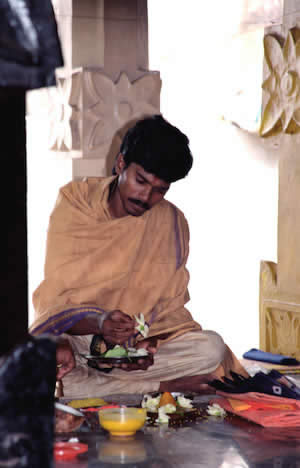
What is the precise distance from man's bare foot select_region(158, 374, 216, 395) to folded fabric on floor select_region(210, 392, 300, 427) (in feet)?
1.26

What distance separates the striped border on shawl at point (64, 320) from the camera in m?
3.74

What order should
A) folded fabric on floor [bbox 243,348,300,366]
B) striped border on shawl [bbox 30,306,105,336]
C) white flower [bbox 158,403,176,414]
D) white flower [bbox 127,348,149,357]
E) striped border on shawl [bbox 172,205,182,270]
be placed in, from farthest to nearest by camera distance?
folded fabric on floor [bbox 243,348,300,366]
striped border on shawl [bbox 172,205,182,270]
striped border on shawl [bbox 30,306,105,336]
white flower [bbox 127,348,149,357]
white flower [bbox 158,403,176,414]

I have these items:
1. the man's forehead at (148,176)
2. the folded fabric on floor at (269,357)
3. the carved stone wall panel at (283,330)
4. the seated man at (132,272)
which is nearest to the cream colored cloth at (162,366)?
the seated man at (132,272)

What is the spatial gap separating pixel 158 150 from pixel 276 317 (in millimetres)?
1869

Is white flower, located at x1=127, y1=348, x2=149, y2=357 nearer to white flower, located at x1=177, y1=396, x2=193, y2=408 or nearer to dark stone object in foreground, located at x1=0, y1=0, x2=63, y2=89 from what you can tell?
white flower, located at x1=177, y1=396, x2=193, y2=408

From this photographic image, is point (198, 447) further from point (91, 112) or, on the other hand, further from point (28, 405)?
A: point (91, 112)

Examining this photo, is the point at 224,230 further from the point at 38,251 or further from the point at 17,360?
the point at 17,360

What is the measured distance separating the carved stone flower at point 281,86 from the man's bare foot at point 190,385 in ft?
6.81

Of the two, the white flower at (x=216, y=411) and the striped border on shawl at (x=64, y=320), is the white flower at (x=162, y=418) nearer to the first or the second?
the white flower at (x=216, y=411)

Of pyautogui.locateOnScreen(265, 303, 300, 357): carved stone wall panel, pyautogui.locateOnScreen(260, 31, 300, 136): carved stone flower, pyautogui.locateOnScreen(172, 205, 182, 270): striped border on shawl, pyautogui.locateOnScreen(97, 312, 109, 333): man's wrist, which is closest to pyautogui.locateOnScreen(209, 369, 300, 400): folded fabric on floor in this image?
pyautogui.locateOnScreen(97, 312, 109, 333): man's wrist

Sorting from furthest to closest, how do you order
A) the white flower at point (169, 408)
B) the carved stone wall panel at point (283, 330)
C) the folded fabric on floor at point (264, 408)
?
1. the carved stone wall panel at point (283, 330)
2. the white flower at point (169, 408)
3. the folded fabric on floor at point (264, 408)

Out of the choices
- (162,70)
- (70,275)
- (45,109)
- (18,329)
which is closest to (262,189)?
(162,70)

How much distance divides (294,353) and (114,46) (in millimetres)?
2637

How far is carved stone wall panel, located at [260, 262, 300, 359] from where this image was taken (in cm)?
514
